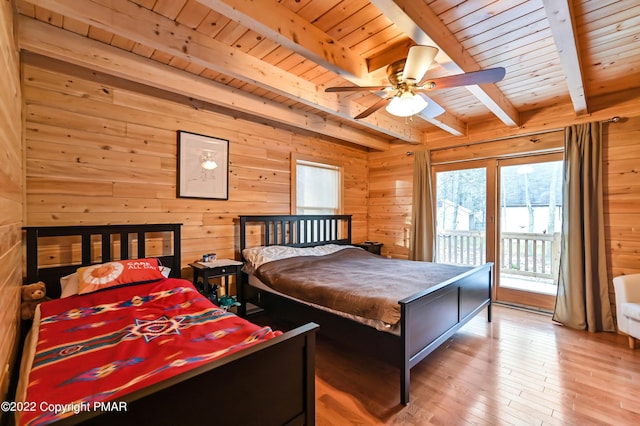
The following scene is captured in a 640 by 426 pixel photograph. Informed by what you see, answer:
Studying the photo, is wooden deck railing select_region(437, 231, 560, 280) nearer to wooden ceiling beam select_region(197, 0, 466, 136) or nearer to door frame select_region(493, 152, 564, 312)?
door frame select_region(493, 152, 564, 312)

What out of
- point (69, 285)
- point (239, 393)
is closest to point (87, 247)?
point (69, 285)

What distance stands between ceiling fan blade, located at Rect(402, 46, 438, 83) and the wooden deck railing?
3007 mm

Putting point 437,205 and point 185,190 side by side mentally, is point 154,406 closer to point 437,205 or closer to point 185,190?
point 185,190

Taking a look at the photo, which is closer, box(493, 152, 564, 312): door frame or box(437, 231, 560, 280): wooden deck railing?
box(493, 152, 564, 312): door frame

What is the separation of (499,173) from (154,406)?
4472 mm

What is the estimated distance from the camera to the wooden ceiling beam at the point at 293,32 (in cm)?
165

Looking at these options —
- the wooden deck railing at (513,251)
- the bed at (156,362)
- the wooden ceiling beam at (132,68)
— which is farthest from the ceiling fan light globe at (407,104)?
the wooden deck railing at (513,251)

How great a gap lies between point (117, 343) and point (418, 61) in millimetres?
2321

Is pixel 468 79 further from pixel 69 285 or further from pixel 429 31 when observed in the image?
pixel 69 285

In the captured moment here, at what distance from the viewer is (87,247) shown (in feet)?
7.98


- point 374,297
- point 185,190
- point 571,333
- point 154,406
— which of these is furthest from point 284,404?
point 571,333

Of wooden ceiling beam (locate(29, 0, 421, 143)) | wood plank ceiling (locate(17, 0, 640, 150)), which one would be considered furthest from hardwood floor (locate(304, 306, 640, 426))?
wooden ceiling beam (locate(29, 0, 421, 143))

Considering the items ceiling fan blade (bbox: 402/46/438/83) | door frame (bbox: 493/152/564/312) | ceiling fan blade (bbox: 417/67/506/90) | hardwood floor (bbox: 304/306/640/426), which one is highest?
ceiling fan blade (bbox: 402/46/438/83)

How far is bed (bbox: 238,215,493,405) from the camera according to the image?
1.97 m
